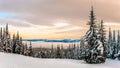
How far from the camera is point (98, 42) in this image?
45125mm

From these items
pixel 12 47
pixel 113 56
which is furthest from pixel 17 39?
pixel 113 56

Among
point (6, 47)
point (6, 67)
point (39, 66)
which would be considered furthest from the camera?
point (6, 47)

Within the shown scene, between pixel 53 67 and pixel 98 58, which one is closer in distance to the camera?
pixel 53 67

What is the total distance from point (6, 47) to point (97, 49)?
43.9 metres

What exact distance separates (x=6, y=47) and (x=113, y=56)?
3342cm

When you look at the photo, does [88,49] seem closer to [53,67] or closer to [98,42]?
[98,42]

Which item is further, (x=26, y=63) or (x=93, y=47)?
(x=93, y=47)

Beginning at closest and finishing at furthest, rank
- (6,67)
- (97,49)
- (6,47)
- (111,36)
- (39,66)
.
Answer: (6,67), (39,66), (97,49), (6,47), (111,36)

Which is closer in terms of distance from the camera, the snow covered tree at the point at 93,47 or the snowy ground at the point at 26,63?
the snowy ground at the point at 26,63

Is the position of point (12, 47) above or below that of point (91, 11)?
below

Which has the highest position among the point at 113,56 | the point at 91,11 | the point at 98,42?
the point at 91,11

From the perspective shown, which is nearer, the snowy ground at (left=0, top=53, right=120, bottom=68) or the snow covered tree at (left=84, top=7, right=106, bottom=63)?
the snowy ground at (left=0, top=53, right=120, bottom=68)

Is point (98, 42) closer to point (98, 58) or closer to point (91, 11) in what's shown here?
point (98, 58)

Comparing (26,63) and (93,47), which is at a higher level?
(93,47)
